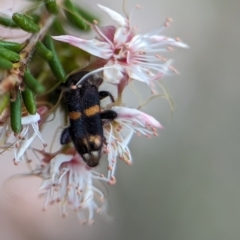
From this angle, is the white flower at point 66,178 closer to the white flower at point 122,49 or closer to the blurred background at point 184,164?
the white flower at point 122,49

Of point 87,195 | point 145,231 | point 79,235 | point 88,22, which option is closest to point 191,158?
point 145,231

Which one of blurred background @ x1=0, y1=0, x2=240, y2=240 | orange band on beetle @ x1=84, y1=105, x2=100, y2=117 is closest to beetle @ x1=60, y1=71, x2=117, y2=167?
orange band on beetle @ x1=84, y1=105, x2=100, y2=117

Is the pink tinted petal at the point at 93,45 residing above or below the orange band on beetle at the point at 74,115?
above

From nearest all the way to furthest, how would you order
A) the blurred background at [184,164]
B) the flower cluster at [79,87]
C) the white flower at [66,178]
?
the flower cluster at [79,87] → the white flower at [66,178] → the blurred background at [184,164]

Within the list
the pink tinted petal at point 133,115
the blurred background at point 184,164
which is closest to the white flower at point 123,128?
the pink tinted petal at point 133,115

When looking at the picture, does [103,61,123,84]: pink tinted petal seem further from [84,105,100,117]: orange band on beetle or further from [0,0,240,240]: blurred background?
[0,0,240,240]: blurred background

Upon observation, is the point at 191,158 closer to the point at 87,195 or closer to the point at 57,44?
the point at 87,195

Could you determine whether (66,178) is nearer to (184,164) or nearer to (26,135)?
(26,135)
